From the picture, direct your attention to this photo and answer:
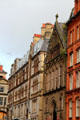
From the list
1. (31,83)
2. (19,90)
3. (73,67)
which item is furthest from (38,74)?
(19,90)

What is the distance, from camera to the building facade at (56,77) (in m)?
50.0

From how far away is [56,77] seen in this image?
5309 cm

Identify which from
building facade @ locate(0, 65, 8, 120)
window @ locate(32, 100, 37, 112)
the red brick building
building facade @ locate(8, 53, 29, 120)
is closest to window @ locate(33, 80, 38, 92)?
window @ locate(32, 100, 37, 112)

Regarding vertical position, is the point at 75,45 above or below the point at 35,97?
above

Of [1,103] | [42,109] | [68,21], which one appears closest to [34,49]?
[42,109]

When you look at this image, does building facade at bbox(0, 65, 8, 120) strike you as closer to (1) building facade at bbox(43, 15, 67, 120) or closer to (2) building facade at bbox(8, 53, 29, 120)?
(2) building facade at bbox(8, 53, 29, 120)

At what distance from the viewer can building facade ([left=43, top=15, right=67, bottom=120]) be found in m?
50.0

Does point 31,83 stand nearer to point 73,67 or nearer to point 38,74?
point 38,74

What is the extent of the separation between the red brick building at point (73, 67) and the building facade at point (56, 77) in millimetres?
1646

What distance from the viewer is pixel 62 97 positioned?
49.5m

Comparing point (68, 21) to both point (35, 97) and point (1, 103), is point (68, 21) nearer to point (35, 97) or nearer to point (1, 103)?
point (35, 97)

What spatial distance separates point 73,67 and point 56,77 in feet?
24.2

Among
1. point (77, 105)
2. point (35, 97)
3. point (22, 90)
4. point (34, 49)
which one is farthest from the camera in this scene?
point (22, 90)

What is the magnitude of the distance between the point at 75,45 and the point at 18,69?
40.5 meters
